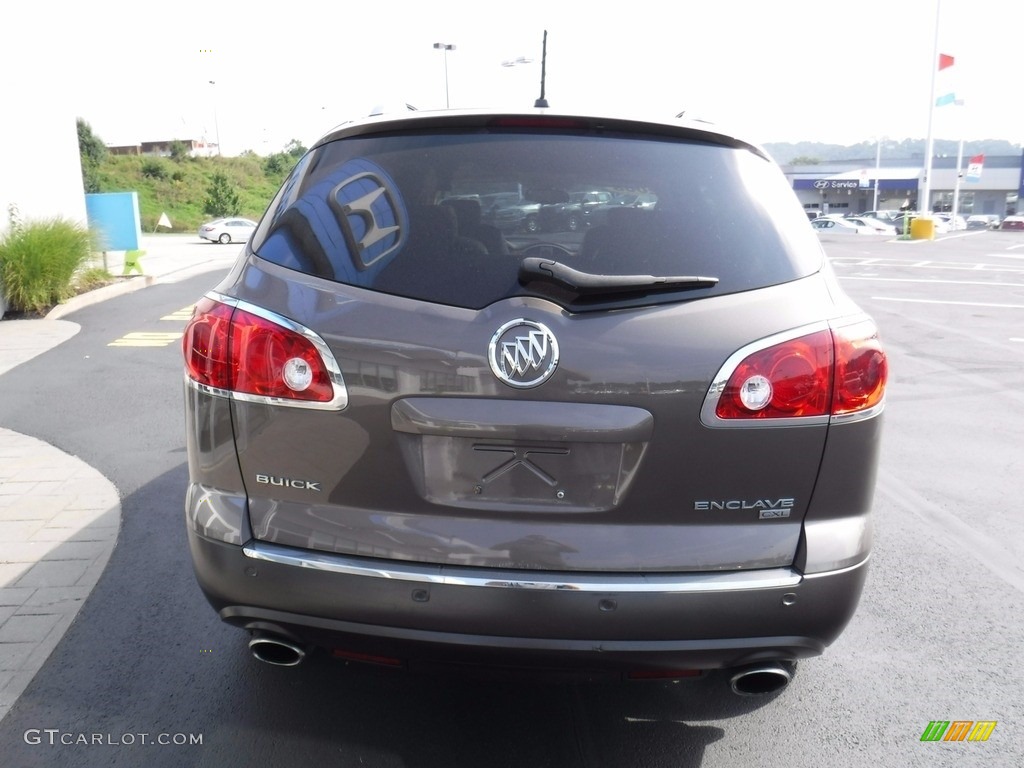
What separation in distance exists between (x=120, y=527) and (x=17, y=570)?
1.97 feet

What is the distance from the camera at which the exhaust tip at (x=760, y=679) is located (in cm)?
240

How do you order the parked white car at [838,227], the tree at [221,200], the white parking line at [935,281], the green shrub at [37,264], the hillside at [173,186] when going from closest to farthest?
the green shrub at [37,264], the white parking line at [935,281], the parked white car at [838,227], the tree at [221,200], the hillside at [173,186]

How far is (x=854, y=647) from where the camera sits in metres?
3.45

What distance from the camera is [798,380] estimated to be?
7.50 feet

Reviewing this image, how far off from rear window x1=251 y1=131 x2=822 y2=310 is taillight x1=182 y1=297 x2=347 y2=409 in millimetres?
189

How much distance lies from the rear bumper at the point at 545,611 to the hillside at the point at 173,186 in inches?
2343

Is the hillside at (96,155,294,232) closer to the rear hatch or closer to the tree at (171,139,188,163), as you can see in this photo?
the tree at (171,139,188,163)

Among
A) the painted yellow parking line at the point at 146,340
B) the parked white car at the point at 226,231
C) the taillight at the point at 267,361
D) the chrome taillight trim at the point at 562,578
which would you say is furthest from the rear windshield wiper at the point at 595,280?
the parked white car at the point at 226,231

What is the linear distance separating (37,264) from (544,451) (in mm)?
11701

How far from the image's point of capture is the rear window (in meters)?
2.35

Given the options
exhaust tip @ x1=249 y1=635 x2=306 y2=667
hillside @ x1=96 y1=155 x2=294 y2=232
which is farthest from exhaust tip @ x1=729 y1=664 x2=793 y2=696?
hillside @ x1=96 y1=155 x2=294 y2=232

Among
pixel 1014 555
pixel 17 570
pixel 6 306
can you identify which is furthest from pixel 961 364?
pixel 6 306

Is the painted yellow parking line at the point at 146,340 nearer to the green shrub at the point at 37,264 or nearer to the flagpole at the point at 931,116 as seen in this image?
the green shrub at the point at 37,264

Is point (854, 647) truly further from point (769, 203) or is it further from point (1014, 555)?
point (769, 203)
